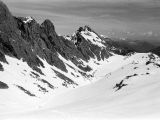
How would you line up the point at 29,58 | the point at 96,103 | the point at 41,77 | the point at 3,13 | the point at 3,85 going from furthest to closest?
the point at 3,13 → the point at 29,58 → the point at 41,77 → the point at 3,85 → the point at 96,103

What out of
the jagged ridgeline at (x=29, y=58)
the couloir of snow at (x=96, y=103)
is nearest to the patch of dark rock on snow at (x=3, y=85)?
the couloir of snow at (x=96, y=103)

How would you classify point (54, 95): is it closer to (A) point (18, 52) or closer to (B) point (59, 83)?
(B) point (59, 83)

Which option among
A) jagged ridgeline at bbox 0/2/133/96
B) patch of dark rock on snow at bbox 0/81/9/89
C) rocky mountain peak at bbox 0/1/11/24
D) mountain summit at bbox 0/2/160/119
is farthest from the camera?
rocky mountain peak at bbox 0/1/11/24

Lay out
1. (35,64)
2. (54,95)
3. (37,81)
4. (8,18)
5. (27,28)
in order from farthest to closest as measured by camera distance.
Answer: (27,28) < (8,18) < (35,64) < (37,81) < (54,95)

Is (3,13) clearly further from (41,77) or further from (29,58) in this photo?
(41,77)

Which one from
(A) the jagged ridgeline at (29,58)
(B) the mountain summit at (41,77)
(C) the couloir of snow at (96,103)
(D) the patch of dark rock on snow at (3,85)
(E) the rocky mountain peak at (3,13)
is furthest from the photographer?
(E) the rocky mountain peak at (3,13)

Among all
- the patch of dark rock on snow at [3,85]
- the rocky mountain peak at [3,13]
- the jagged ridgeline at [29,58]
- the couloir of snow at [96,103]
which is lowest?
the couloir of snow at [96,103]

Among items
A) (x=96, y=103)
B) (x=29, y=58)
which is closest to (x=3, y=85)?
(x=96, y=103)

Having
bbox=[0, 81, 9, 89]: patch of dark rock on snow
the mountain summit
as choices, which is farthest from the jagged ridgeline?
bbox=[0, 81, 9, 89]: patch of dark rock on snow

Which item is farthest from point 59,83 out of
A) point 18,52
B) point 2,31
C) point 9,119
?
point 9,119

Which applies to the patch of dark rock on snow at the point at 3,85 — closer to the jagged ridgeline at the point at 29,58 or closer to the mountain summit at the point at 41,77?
the mountain summit at the point at 41,77

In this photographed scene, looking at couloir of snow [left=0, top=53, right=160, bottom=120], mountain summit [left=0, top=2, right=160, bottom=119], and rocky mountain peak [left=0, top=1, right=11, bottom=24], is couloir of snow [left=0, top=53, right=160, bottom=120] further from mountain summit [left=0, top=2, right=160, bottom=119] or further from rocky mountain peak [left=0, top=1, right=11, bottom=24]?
rocky mountain peak [left=0, top=1, right=11, bottom=24]
